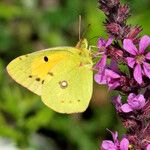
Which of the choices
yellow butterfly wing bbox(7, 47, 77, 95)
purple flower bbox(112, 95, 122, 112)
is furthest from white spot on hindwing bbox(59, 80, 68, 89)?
purple flower bbox(112, 95, 122, 112)

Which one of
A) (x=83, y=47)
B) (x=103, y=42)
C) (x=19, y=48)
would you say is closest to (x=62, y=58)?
(x=83, y=47)

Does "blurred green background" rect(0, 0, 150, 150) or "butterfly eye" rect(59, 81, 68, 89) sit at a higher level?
"butterfly eye" rect(59, 81, 68, 89)

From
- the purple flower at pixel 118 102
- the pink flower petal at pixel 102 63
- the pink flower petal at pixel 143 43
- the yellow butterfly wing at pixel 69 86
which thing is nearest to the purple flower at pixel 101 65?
the pink flower petal at pixel 102 63

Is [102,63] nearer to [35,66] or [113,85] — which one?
[113,85]

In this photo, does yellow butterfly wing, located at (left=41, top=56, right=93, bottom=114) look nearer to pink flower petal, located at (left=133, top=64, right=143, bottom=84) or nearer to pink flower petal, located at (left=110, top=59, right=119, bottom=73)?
pink flower petal, located at (left=110, top=59, right=119, bottom=73)

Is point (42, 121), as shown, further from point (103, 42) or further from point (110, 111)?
point (103, 42)

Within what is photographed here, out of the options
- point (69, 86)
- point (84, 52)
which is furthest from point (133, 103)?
point (69, 86)

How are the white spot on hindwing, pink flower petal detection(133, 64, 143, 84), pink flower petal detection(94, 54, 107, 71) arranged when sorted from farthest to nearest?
the white spot on hindwing → pink flower petal detection(94, 54, 107, 71) → pink flower petal detection(133, 64, 143, 84)
